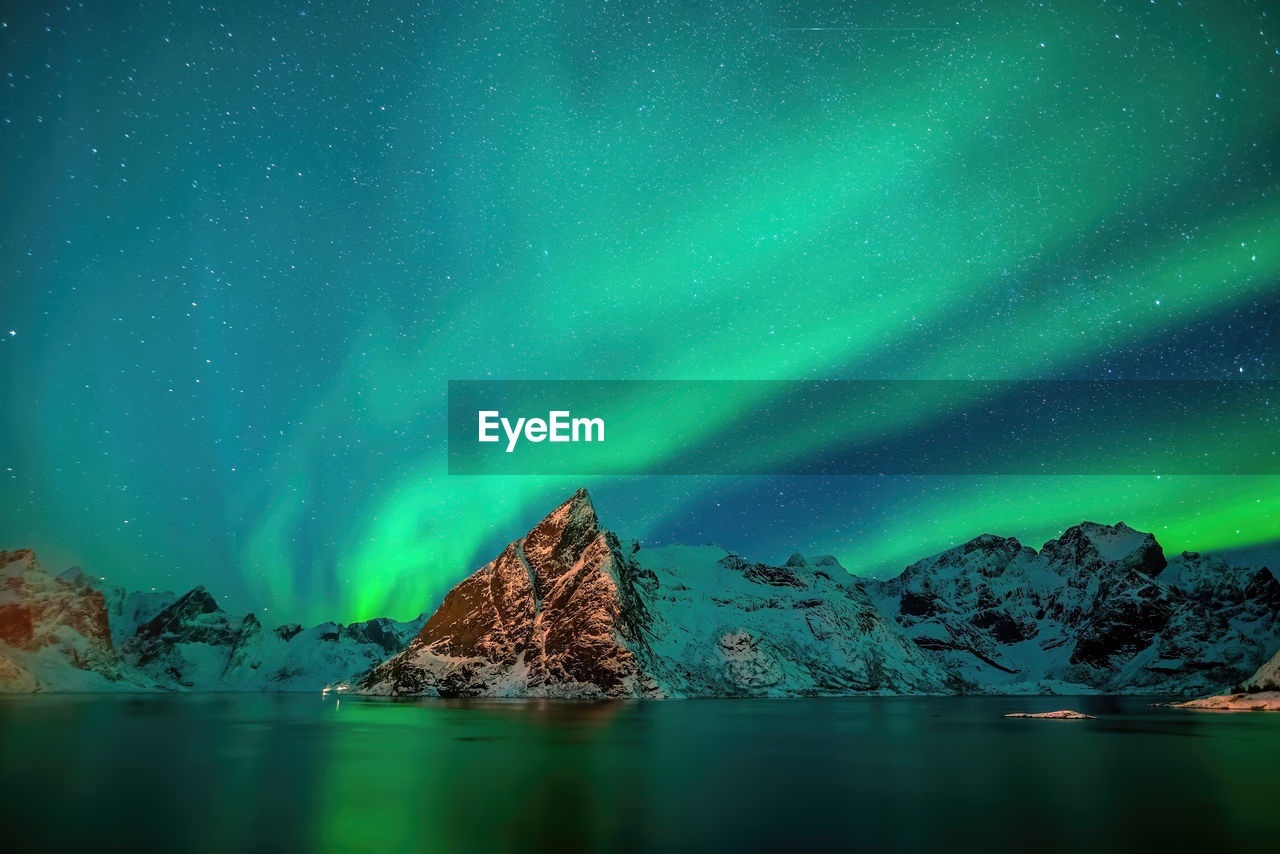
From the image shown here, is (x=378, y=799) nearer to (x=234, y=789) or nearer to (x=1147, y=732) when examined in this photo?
(x=234, y=789)

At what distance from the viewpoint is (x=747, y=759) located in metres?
67.4

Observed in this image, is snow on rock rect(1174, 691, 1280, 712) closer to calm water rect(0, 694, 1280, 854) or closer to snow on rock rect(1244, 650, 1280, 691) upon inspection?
snow on rock rect(1244, 650, 1280, 691)

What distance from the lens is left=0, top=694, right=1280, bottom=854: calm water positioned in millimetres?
32281

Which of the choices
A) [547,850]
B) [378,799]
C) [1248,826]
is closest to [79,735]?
[378,799]

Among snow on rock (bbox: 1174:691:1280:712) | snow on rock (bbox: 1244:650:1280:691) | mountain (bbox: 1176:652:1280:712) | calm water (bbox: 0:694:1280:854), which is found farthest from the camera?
snow on rock (bbox: 1244:650:1280:691)

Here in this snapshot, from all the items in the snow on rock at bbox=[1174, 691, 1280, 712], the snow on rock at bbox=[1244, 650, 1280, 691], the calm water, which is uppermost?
the calm water

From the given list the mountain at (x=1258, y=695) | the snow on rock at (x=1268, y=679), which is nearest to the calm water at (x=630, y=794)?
the mountain at (x=1258, y=695)

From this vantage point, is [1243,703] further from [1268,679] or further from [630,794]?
[630,794]

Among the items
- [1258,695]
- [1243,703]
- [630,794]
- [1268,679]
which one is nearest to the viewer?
[630,794]

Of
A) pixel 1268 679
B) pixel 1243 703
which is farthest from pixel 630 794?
pixel 1243 703

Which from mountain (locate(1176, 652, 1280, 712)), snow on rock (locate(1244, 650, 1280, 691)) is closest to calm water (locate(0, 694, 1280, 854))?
mountain (locate(1176, 652, 1280, 712))

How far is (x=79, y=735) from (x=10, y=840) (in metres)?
77.1

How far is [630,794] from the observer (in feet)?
148

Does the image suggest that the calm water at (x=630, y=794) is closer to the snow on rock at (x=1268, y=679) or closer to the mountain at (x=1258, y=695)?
the mountain at (x=1258, y=695)
